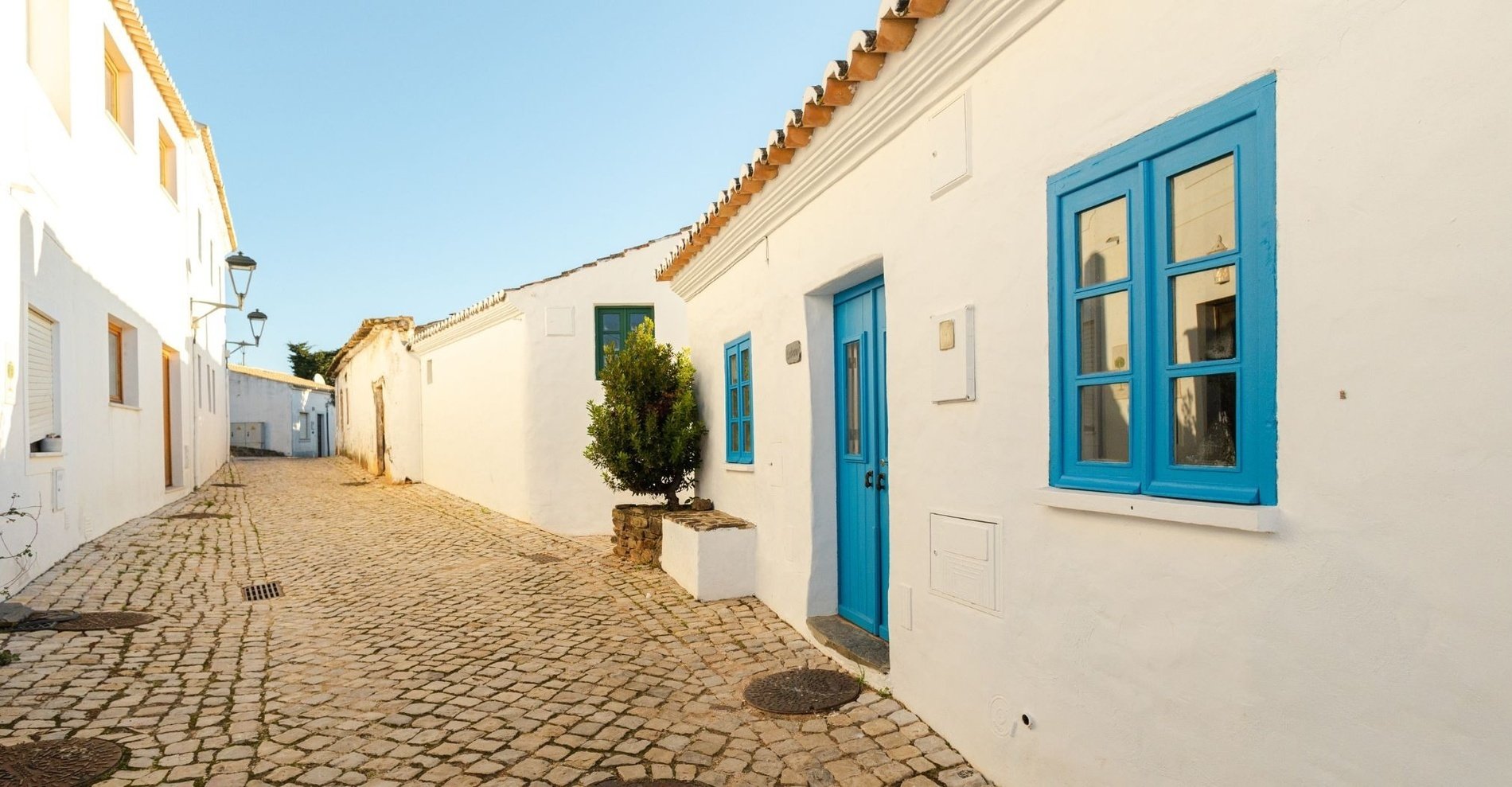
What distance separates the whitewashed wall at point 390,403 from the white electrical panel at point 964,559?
15.9 meters

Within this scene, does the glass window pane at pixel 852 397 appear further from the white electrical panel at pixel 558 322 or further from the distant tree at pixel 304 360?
the distant tree at pixel 304 360

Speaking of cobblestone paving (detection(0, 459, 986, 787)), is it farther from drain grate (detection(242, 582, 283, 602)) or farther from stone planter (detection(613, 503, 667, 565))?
stone planter (detection(613, 503, 667, 565))

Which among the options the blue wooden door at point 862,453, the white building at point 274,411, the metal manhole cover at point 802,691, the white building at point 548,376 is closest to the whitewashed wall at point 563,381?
the white building at point 548,376

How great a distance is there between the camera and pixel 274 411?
1291 inches

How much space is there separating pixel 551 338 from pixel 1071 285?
9.81m

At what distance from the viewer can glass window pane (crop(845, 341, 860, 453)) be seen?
5297 mm

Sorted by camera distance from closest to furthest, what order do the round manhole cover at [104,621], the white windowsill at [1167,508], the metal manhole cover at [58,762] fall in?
the white windowsill at [1167,508] < the metal manhole cover at [58,762] < the round manhole cover at [104,621]

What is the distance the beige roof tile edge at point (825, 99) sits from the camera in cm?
373

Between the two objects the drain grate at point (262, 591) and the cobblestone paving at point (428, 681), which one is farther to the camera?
the drain grate at point (262, 591)

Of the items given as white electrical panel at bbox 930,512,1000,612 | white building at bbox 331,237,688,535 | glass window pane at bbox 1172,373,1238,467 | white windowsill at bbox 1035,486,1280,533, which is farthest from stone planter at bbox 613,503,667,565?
glass window pane at bbox 1172,373,1238,467

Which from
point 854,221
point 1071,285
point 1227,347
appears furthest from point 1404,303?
point 854,221

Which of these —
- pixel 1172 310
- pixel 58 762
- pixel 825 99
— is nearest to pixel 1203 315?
pixel 1172 310

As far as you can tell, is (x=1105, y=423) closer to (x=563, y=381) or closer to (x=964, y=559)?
(x=964, y=559)

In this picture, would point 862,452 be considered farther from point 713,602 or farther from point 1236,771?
point 1236,771
